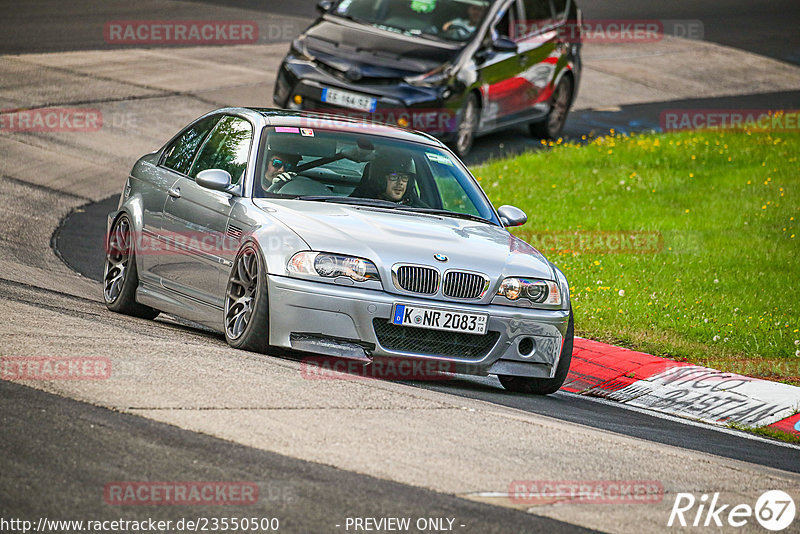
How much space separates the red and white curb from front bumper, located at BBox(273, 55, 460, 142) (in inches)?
252

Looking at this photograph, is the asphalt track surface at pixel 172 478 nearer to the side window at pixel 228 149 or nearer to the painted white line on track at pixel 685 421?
the side window at pixel 228 149

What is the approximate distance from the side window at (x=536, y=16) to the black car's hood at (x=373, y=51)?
208cm

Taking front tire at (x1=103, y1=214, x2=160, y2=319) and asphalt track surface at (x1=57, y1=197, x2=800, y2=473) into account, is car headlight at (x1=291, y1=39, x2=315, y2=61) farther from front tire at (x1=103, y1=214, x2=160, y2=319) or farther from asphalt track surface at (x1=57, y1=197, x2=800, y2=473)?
asphalt track surface at (x1=57, y1=197, x2=800, y2=473)

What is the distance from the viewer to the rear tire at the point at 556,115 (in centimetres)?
1952

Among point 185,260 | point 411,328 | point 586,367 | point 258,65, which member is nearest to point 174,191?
point 185,260

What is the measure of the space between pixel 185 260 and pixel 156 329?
515 mm

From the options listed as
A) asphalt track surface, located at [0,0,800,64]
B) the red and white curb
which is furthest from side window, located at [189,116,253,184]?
asphalt track surface, located at [0,0,800,64]

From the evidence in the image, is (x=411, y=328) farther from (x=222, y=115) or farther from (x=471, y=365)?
(x=222, y=115)

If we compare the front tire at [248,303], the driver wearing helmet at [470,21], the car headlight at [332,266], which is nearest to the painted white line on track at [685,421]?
the car headlight at [332,266]

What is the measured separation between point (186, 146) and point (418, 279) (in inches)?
110

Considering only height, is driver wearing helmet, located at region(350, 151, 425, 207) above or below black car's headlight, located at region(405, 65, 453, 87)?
above

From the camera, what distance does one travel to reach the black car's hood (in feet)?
53.4

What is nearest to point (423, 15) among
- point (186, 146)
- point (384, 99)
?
point (384, 99)

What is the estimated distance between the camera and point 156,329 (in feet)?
28.6
